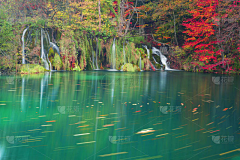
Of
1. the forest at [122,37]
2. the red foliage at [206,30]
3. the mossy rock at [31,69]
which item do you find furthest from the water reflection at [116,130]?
the red foliage at [206,30]

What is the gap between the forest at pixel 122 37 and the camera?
23422 mm

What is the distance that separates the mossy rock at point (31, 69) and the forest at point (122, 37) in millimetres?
311

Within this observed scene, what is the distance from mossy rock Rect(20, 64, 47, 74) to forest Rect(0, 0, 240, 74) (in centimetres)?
31

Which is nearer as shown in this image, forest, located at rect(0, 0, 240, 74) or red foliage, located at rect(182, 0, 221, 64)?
forest, located at rect(0, 0, 240, 74)

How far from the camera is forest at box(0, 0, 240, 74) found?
23422 mm

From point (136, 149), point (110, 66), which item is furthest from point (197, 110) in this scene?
point (110, 66)

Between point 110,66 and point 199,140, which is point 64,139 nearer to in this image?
point 199,140

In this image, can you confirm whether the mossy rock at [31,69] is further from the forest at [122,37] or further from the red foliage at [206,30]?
the red foliage at [206,30]

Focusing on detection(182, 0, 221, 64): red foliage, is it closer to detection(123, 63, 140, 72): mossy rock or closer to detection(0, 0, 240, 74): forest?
detection(0, 0, 240, 74): forest

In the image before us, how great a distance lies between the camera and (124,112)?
23.1 ft

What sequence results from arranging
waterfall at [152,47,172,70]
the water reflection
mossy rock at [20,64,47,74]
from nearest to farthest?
the water reflection, mossy rock at [20,64,47,74], waterfall at [152,47,172,70]

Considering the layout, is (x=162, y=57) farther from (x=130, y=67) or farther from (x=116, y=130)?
(x=116, y=130)

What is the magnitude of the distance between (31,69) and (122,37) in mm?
11788

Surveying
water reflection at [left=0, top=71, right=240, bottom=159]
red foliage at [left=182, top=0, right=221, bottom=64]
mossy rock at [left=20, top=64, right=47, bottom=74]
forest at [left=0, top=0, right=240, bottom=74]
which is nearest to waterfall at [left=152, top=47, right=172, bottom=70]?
forest at [left=0, top=0, right=240, bottom=74]
